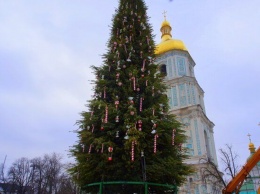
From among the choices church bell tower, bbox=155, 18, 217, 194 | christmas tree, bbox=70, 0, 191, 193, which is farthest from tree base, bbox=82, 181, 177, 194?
church bell tower, bbox=155, 18, 217, 194

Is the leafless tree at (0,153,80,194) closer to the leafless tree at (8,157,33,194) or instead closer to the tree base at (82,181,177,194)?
the leafless tree at (8,157,33,194)

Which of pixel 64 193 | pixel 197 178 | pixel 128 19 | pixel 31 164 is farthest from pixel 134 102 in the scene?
pixel 31 164

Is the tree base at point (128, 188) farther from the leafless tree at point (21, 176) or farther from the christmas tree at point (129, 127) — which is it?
the leafless tree at point (21, 176)

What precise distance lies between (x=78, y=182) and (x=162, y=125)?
2.87 meters

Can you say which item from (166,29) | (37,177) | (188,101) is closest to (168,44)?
(166,29)

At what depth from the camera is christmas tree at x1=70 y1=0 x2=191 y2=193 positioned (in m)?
7.14

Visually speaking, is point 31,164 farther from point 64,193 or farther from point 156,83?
point 156,83

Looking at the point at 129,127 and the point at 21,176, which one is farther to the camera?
the point at 21,176

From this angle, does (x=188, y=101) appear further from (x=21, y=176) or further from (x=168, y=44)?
(x=21, y=176)

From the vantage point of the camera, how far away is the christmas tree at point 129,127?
23.4 feet

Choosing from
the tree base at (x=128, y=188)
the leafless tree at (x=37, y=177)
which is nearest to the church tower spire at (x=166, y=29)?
the leafless tree at (x=37, y=177)

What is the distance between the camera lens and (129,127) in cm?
736

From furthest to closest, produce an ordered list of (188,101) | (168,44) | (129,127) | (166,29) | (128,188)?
(166,29) < (168,44) < (188,101) < (129,127) < (128,188)

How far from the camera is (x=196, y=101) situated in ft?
109
